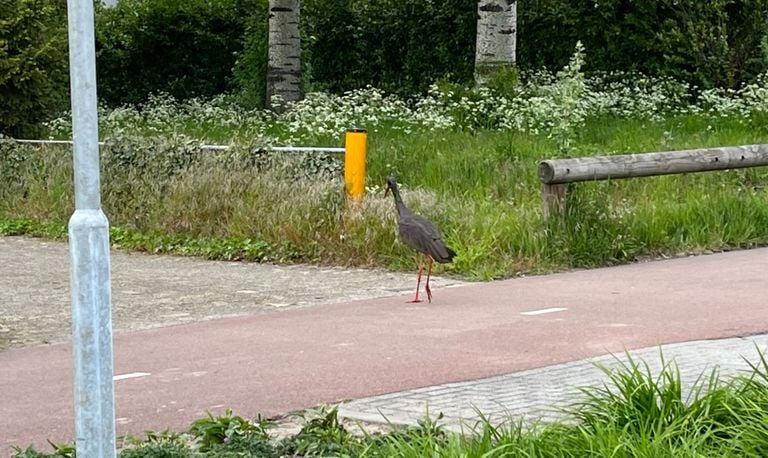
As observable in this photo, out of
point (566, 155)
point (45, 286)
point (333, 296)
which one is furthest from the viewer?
point (566, 155)

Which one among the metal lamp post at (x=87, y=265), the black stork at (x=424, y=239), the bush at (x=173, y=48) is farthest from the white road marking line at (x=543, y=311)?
the bush at (x=173, y=48)

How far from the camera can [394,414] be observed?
6320mm

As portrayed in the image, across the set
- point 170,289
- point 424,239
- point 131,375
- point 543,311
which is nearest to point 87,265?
point 131,375

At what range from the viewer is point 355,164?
1268 cm

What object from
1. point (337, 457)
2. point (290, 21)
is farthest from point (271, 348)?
point (290, 21)

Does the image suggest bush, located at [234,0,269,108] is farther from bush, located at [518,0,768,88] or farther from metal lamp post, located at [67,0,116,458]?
metal lamp post, located at [67,0,116,458]

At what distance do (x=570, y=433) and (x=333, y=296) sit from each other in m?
5.46

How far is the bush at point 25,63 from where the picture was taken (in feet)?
56.9

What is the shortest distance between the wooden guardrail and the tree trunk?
8961 mm

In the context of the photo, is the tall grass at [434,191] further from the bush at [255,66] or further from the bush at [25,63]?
the bush at [255,66]

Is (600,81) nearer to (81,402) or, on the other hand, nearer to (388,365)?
(388,365)

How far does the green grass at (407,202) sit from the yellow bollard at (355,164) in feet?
0.35

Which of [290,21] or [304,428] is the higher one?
[290,21]

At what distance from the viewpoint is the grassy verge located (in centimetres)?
504
